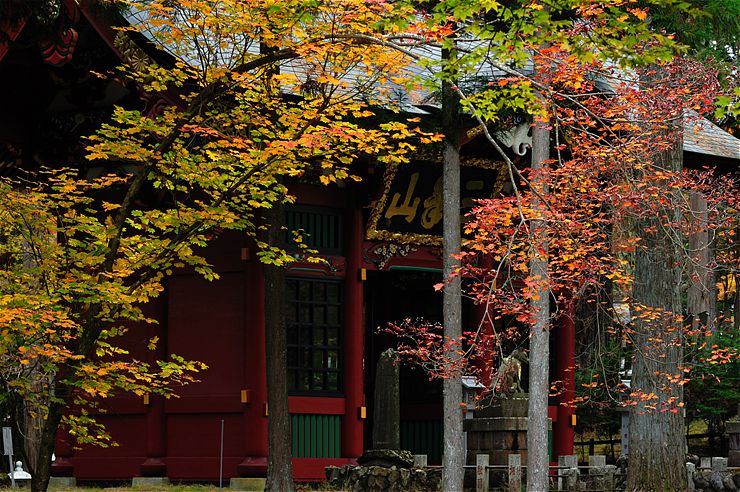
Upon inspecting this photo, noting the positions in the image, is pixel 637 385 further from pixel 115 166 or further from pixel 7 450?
pixel 7 450

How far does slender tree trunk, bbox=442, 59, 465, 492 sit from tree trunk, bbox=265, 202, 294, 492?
8.23 feet

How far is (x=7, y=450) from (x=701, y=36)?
14.7 m

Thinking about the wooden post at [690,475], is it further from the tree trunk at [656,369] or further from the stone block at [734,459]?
the stone block at [734,459]

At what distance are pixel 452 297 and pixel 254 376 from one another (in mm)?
4621

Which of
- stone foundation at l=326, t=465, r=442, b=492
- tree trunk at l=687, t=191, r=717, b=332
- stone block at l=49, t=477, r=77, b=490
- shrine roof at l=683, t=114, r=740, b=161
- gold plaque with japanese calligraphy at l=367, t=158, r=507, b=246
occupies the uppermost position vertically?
shrine roof at l=683, t=114, r=740, b=161

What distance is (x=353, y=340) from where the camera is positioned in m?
22.3

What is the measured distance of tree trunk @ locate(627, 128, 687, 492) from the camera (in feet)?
64.3

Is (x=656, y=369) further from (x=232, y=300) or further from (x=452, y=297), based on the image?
(x=232, y=300)

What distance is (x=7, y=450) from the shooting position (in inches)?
933

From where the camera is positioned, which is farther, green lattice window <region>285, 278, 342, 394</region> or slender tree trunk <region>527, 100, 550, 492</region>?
green lattice window <region>285, 278, 342, 394</region>

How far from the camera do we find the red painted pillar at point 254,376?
21.1 metres

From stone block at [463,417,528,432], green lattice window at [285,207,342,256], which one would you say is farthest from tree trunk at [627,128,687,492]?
green lattice window at [285,207,342,256]

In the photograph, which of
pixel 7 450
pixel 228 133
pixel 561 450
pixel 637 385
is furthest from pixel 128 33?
pixel 561 450

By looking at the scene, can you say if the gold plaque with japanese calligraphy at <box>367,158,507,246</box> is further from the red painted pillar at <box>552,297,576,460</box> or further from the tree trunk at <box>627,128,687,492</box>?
the tree trunk at <box>627,128,687,492</box>
